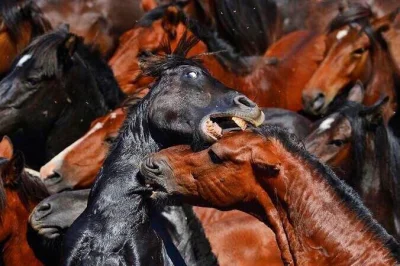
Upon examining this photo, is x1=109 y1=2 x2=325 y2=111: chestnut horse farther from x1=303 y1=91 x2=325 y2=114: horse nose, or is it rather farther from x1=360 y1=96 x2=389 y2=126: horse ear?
x1=360 y1=96 x2=389 y2=126: horse ear

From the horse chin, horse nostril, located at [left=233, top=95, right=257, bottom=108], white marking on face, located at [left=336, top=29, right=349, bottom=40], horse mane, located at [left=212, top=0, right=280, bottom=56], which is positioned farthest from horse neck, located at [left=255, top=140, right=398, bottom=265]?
horse mane, located at [left=212, top=0, right=280, bottom=56]

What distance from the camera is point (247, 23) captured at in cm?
720

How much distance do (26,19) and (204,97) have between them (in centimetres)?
329

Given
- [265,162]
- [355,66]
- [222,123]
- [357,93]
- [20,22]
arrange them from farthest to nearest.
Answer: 1. [20,22]
2. [355,66]
3. [357,93]
4. [222,123]
5. [265,162]

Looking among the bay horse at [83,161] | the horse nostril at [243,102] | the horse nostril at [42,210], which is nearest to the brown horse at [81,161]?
the bay horse at [83,161]

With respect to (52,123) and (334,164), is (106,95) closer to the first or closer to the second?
(52,123)

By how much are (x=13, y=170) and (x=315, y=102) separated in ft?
7.44

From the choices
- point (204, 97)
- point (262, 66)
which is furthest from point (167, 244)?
point (262, 66)

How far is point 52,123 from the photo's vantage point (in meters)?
5.49

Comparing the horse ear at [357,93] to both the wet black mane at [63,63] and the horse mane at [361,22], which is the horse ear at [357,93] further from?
the wet black mane at [63,63]

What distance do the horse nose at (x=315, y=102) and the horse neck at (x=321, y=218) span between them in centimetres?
306

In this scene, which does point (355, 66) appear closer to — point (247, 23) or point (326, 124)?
point (247, 23)

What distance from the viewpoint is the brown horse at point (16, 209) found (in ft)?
14.0

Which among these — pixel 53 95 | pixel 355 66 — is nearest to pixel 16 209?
pixel 53 95
